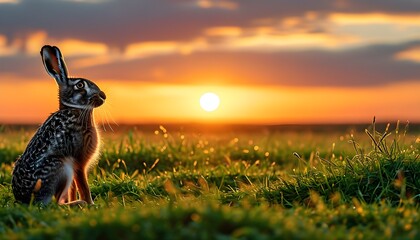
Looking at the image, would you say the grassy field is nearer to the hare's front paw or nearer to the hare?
the hare's front paw

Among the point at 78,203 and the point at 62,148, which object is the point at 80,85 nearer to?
the point at 62,148

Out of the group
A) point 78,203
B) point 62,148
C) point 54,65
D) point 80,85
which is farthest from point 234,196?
point 54,65

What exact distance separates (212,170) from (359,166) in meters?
2.62

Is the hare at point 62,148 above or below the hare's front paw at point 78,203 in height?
above

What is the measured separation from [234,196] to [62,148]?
2.03m

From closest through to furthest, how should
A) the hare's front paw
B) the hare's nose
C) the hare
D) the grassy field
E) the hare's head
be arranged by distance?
the grassy field < the hare's front paw < the hare < the hare's head < the hare's nose

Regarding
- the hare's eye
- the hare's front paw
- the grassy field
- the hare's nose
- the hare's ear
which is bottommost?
the hare's front paw

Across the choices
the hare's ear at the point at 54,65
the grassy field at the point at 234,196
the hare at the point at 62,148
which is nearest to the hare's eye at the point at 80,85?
the hare at the point at 62,148

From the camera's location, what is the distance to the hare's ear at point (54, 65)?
8.70 metres

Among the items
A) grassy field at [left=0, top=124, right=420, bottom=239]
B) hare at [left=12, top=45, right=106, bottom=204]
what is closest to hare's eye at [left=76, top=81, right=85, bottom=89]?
hare at [left=12, top=45, right=106, bottom=204]

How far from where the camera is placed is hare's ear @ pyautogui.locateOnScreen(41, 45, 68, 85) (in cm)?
870

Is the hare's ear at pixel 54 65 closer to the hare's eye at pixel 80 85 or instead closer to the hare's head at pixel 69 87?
the hare's head at pixel 69 87

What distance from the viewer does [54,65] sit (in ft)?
28.7

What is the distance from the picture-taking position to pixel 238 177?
10.1 meters
